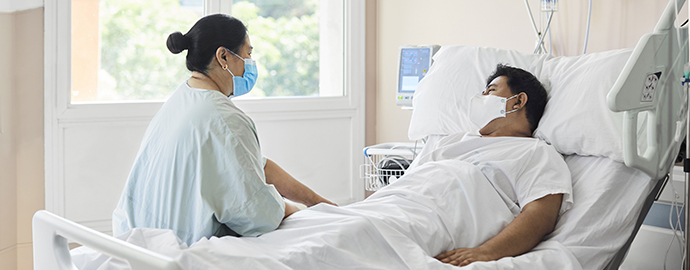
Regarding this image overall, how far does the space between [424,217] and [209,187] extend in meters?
0.56

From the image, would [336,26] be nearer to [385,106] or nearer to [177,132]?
[385,106]

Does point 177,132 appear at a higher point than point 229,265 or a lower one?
higher

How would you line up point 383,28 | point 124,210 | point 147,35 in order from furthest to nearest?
point 383,28 < point 147,35 < point 124,210

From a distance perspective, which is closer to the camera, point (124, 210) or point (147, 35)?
point (124, 210)

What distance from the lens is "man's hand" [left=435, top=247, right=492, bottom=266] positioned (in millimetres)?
1364

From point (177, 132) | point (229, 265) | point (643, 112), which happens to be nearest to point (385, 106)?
point (643, 112)

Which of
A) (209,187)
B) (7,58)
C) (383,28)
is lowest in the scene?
(209,187)

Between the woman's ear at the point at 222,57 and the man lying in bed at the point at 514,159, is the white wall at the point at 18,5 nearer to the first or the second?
the woman's ear at the point at 222,57

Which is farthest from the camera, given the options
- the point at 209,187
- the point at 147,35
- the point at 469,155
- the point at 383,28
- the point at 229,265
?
the point at 383,28

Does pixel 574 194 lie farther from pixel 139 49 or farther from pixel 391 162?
pixel 139 49

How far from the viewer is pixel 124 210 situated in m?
1.47

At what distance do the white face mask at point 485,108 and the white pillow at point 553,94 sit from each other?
→ 6cm

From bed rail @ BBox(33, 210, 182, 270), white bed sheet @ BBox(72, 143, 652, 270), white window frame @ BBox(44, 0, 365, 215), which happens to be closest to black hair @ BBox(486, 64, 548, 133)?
white bed sheet @ BBox(72, 143, 652, 270)

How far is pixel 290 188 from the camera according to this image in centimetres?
183
